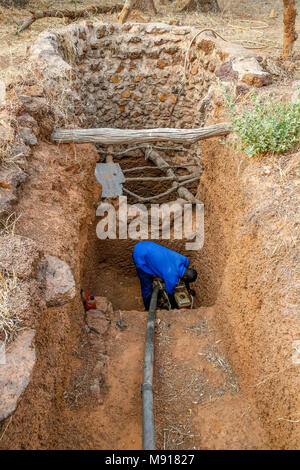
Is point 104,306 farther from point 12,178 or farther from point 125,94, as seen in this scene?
point 125,94

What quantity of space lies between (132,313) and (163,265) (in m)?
0.79

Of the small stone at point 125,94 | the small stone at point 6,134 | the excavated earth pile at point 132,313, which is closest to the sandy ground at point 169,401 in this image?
the excavated earth pile at point 132,313

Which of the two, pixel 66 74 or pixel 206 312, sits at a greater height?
pixel 66 74

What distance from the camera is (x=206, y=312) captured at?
3.79 metres

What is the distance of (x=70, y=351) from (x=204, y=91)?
4554 mm

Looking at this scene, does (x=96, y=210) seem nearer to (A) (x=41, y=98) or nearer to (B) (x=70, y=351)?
(A) (x=41, y=98)

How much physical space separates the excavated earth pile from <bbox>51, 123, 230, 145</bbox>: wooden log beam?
0.15 metres

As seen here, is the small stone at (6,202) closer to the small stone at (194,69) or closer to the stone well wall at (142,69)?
the stone well wall at (142,69)

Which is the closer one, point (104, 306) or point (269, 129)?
point (269, 129)

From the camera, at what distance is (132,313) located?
3.90 metres

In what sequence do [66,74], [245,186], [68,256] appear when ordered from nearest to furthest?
[68,256], [245,186], [66,74]

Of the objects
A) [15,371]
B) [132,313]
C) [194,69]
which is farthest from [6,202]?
[194,69]

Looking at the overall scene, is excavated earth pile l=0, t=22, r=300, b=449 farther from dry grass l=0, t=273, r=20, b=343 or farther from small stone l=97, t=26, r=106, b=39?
small stone l=97, t=26, r=106, b=39

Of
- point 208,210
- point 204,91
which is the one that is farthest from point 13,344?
point 204,91
